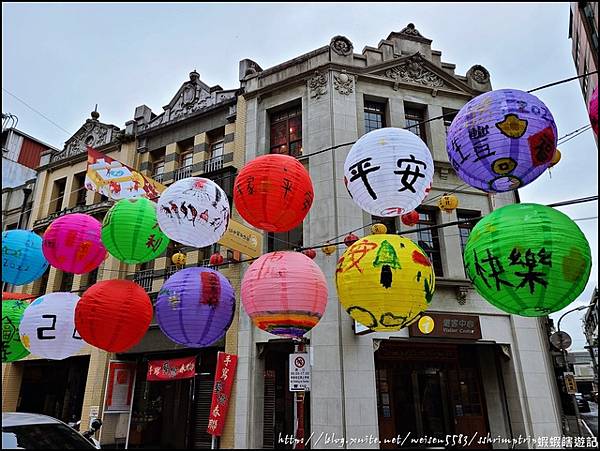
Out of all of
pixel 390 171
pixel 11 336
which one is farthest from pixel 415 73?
pixel 11 336

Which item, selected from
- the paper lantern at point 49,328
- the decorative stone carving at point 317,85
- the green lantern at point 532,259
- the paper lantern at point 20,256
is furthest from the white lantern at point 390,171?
the decorative stone carving at point 317,85

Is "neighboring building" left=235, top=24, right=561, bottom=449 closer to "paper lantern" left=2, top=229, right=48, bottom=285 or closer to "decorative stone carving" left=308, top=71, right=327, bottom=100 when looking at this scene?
"decorative stone carving" left=308, top=71, right=327, bottom=100

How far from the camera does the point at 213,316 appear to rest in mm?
6391

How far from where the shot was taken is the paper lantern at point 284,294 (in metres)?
5.68

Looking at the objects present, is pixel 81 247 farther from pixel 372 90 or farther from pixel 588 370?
pixel 588 370

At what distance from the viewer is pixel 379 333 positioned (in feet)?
34.9

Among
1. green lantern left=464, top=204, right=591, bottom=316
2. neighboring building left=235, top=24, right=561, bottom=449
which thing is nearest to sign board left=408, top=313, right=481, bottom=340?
neighboring building left=235, top=24, right=561, bottom=449

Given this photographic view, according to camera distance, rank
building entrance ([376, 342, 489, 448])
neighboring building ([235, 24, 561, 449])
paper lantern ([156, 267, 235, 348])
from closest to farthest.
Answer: paper lantern ([156, 267, 235, 348]) → neighboring building ([235, 24, 561, 449]) → building entrance ([376, 342, 489, 448])

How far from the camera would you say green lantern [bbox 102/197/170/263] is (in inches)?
277

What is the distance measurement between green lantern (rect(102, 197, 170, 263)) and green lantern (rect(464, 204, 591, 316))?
17.5 feet

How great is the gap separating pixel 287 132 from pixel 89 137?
10.4 metres

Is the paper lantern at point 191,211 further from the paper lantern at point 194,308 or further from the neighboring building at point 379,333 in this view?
the neighboring building at point 379,333

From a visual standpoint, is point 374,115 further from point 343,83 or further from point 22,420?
point 22,420

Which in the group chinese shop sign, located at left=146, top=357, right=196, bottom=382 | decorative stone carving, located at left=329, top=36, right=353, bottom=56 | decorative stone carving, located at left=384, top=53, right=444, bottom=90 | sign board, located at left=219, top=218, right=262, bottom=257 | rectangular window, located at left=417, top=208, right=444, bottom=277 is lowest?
chinese shop sign, located at left=146, top=357, right=196, bottom=382
